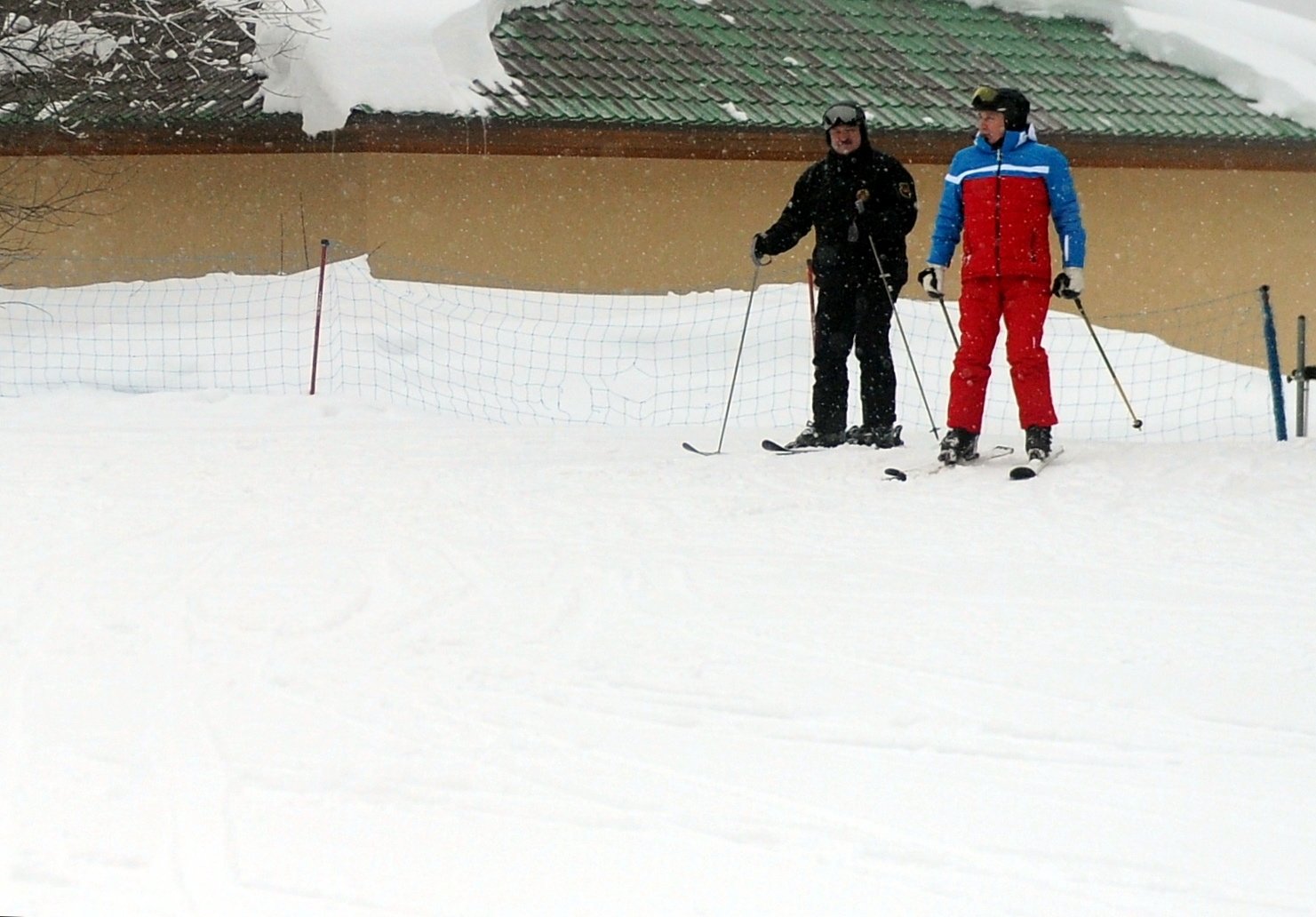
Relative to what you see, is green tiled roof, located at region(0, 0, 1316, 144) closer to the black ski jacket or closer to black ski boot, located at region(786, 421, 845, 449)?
the black ski jacket

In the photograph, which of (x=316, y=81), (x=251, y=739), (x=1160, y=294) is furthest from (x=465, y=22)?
(x=251, y=739)

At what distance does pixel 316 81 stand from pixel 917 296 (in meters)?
5.33

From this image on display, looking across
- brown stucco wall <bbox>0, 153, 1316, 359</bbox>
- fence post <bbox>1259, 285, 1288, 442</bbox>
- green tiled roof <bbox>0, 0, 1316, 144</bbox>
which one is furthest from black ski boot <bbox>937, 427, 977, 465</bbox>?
brown stucco wall <bbox>0, 153, 1316, 359</bbox>

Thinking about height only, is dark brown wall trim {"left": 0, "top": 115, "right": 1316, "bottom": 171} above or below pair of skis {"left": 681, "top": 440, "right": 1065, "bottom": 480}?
above

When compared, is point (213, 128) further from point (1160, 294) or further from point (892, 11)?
point (1160, 294)

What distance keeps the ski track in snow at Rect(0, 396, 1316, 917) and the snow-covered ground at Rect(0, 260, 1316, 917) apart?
0.01 metres

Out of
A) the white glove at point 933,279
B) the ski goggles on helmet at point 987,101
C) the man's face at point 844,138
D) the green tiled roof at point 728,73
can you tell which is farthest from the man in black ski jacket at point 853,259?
the green tiled roof at point 728,73

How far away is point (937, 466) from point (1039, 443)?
1.54 ft

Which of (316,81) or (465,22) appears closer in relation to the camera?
(316,81)

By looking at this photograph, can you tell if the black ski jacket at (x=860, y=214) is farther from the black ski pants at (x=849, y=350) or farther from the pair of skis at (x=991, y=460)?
the pair of skis at (x=991, y=460)

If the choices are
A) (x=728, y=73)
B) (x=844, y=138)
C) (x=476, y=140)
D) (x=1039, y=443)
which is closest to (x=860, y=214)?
(x=844, y=138)

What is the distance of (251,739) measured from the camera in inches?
154

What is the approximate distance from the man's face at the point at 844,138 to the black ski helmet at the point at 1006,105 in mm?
864

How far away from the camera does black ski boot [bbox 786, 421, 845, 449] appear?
8.44m
